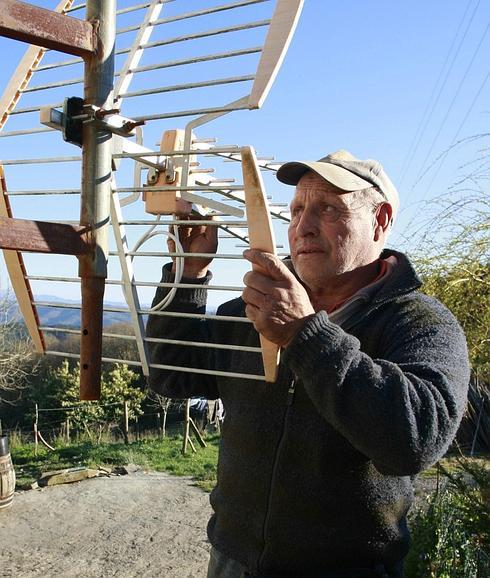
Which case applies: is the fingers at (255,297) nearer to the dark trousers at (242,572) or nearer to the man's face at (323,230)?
the man's face at (323,230)

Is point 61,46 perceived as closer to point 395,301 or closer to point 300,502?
point 395,301

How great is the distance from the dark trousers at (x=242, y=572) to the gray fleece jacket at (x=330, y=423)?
0.04ft

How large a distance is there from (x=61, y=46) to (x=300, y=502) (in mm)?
1154

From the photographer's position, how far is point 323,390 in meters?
1.29

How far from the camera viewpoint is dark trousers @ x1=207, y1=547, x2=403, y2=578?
5.32ft

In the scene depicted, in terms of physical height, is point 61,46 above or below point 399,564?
above

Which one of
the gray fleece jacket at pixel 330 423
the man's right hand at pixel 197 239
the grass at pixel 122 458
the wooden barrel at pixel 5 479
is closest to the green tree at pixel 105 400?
the grass at pixel 122 458

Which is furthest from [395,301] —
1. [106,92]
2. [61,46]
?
[61,46]

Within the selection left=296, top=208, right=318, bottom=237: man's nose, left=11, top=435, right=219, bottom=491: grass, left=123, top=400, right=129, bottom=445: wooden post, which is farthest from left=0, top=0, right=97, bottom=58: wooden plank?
left=123, top=400, right=129, bottom=445: wooden post

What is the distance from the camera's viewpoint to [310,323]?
4.26 ft

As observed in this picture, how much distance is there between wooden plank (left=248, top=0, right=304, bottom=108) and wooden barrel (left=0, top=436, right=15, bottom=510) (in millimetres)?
6920

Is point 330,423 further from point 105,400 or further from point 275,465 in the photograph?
point 105,400

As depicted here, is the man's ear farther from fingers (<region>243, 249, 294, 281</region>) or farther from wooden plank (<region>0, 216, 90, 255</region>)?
wooden plank (<region>0, 216, 90, 255</region>)

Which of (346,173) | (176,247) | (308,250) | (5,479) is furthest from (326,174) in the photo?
(5,479)
